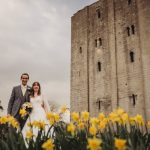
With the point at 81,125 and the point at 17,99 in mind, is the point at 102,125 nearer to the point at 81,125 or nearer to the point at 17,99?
the point at 81,125

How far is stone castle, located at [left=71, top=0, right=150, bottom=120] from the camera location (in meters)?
29.2

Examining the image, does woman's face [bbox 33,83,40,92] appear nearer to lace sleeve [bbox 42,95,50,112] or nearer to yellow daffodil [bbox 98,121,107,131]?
lace sleeve [bbox 42,95,50,112]

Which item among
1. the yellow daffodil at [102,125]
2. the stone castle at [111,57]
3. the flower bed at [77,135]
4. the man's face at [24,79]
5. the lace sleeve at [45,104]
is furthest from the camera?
the stone castle at [111,57]

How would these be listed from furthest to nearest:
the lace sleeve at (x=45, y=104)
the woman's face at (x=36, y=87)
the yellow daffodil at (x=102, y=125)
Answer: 1. the lace sleeve at (x=45, y=104)
2. the woman's face at (x=36, y=87)
3. the yellow daffodil at (x=102, y=125)

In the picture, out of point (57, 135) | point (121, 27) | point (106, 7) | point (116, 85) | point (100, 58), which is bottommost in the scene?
point (57, 135)

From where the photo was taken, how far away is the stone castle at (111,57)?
2923 cm

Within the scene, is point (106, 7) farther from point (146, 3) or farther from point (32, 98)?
point (32, 98)

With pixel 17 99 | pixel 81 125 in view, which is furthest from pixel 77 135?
pixel 17 99

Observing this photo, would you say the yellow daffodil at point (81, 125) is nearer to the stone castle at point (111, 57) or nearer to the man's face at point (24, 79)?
the man's face at point (24, 79)

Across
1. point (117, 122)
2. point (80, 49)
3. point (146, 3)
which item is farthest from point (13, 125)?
point (80, 49)

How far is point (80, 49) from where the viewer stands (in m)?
35.6

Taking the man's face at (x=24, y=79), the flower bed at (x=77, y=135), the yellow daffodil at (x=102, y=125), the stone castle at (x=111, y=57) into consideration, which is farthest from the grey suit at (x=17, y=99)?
the stone castle at (x=111, y=57)

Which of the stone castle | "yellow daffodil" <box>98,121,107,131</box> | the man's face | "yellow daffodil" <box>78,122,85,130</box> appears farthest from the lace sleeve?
the stone castle

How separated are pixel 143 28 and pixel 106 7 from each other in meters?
5.84
